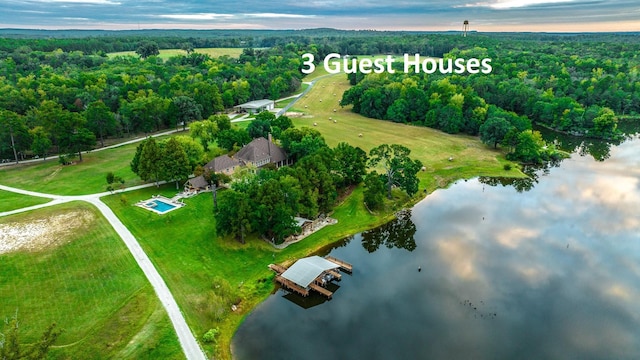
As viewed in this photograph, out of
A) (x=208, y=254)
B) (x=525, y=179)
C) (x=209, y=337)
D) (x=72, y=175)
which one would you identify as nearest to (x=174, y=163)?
(x=208, y=254)

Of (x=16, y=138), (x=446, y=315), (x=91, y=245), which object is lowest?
(x=446, y=315)

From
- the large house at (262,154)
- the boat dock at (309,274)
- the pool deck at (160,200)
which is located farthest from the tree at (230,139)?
the boat dock at (309,274)

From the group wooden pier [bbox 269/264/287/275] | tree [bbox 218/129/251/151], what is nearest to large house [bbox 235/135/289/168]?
tree [bbox 218/129/251/151]

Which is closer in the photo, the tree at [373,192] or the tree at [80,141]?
the tree at [373,192]

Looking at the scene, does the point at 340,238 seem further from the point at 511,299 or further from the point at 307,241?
the point at 511,299

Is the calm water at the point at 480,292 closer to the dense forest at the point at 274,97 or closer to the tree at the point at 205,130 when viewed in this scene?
the dense forest at the point at 274,97

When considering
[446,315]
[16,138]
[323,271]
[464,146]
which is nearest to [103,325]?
[323,271]
